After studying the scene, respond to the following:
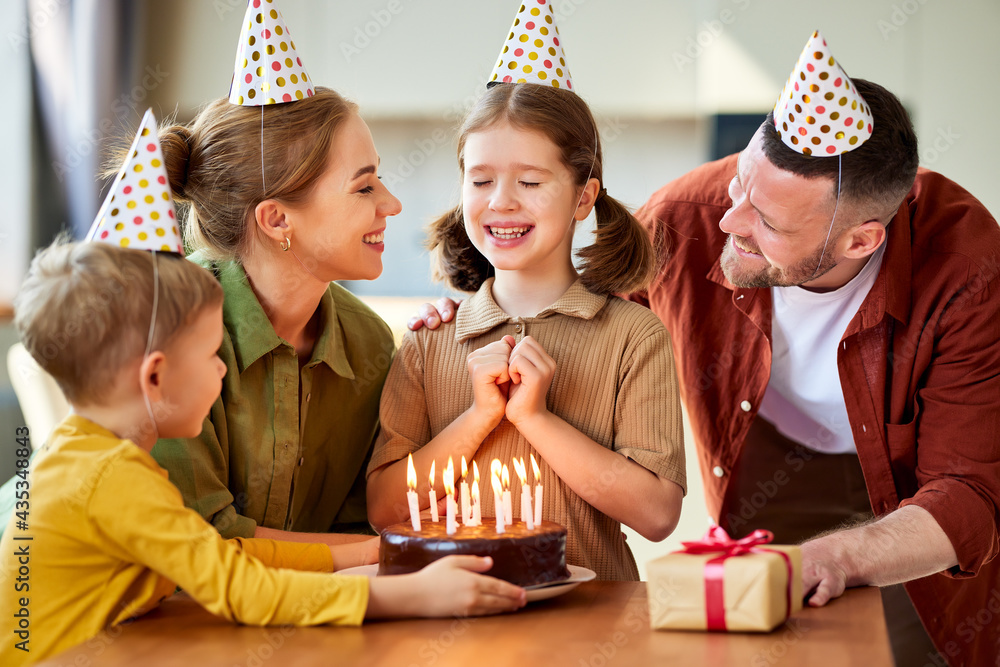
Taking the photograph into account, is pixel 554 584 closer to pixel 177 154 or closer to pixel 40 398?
pixel 177 154

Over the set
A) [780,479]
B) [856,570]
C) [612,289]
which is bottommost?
[780,479]

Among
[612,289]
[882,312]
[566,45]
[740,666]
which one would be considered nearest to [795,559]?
[740,666]

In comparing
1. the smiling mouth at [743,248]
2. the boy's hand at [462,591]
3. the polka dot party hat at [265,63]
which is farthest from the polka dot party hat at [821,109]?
the boy's hand at [462,591]

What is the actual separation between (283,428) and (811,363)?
44.6 inches

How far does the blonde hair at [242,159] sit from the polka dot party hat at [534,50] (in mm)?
331

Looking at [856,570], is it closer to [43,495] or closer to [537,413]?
[537,413]

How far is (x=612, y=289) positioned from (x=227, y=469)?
0.75 m

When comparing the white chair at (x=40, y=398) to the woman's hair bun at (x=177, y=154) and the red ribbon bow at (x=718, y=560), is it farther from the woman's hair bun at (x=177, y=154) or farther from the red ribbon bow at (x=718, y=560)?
the red ribbon bow at (x=718, y=560)

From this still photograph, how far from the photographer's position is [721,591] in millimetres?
1073

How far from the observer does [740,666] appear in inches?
38.3

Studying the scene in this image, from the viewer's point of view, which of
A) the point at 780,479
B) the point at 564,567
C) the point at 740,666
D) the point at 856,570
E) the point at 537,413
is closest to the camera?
the point at 740,666

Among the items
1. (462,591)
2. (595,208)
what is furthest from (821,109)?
(462,591)
